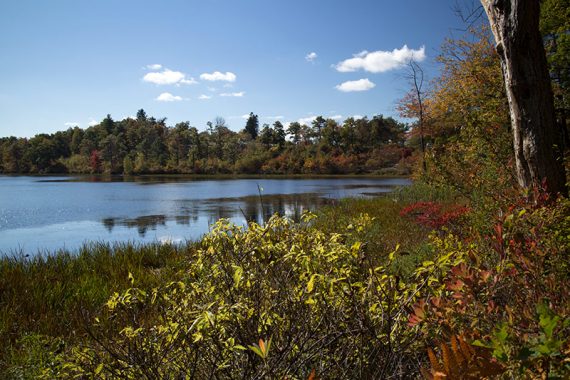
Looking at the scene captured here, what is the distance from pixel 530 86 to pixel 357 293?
2991 millimetres

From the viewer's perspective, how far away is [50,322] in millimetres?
4668

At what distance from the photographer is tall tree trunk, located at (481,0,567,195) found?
376 centimetres

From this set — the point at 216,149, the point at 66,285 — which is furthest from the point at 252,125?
the point at 66,285

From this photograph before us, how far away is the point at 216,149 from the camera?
268ft

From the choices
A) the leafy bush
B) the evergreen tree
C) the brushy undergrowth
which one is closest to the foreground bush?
the brushy undergrowth

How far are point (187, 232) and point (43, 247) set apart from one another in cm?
440

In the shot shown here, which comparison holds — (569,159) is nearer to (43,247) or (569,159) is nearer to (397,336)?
(397,336)

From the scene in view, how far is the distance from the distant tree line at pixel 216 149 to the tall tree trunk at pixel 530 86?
56494mm

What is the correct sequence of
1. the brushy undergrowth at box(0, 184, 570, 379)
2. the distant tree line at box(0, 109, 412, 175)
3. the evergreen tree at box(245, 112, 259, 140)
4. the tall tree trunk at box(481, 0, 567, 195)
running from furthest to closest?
the evergreen tree at box(245, 112, 259, 140) < the distant tree line at box(0, 109, 412, 175) < the tall tree trunk at box(481, 0, 567, 195) < the brushy undergrowth at box(0, 184, 570, 379)

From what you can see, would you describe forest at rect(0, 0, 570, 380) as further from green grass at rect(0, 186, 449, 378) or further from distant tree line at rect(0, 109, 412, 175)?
distant tree line at rect(0, 109, 412, 175)

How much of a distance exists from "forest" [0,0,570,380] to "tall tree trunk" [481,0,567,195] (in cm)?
2

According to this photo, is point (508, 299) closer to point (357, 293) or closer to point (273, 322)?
point (357, 293)

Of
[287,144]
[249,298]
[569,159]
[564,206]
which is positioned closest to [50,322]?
[249,298]

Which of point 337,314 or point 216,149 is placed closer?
point 337,314
